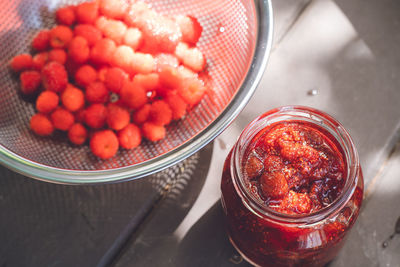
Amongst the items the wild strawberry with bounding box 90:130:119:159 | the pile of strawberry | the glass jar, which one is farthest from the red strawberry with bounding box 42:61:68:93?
the glass jar

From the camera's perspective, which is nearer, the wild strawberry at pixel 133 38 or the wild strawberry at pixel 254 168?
the wild strawberry at pixel 254 168

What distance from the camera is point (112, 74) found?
0.67m

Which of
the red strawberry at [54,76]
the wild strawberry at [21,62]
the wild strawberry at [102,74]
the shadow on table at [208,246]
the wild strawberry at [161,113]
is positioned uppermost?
the wild strawberry at [21,62]

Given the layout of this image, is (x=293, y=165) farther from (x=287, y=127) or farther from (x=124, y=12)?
(x=124, y=12)

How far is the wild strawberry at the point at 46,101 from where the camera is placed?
666 millimetres

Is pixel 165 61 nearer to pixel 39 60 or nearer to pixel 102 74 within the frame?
pixel 102 74

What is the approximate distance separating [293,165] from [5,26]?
511 millimetres

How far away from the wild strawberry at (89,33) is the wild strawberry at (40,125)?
5.6 inches

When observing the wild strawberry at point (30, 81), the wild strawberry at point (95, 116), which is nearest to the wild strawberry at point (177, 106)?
the wild strawberry at point (95, 116)

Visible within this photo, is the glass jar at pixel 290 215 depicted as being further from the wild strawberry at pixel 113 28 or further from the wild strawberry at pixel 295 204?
the wild strawberry at pixel 113 28

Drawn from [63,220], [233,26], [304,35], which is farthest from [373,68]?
[63,220]

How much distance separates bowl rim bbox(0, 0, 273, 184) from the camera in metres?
0.52

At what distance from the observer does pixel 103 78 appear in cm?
69

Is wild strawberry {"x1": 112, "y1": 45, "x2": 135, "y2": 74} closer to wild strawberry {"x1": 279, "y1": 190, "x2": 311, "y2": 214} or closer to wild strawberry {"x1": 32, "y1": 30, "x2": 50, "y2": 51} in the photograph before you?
wild strawberry {"x1": 32, "y1": 30, "x2": 50, "y2": 51}
